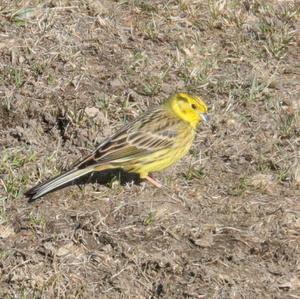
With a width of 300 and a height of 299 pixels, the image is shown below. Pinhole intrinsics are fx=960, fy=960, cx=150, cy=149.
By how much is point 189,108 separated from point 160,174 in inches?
25.8

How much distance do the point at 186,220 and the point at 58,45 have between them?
8.95 ft

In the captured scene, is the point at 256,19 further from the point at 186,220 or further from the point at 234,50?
the point at 186,220

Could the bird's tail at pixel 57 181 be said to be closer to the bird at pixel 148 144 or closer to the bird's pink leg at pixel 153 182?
the bird at pixel 148 144

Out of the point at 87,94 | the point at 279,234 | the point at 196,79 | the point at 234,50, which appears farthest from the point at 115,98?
the point at 279,234

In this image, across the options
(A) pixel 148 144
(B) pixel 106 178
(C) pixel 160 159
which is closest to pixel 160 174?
(C) pixel 160 159

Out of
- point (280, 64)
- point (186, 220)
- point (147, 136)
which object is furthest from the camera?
point (280, 64)

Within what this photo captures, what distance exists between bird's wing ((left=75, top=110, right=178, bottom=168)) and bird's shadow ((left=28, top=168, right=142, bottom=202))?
0.27 m

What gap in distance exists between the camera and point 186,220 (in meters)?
7.98

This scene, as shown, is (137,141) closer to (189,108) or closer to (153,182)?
(153,182)

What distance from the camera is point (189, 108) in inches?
344

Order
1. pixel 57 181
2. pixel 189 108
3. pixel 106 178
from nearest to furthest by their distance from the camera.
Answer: pixel 57 181 → pixel 106 178 → pixel 189 108

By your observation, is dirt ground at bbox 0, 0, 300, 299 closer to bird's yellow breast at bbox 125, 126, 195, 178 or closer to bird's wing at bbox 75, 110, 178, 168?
bird's yellow breast at bbox 125, 126, 195, 178

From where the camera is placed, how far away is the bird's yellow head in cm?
870

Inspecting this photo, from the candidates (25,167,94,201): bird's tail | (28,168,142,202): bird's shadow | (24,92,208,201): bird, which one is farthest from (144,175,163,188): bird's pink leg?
(25,167,94,201): bird's tail
